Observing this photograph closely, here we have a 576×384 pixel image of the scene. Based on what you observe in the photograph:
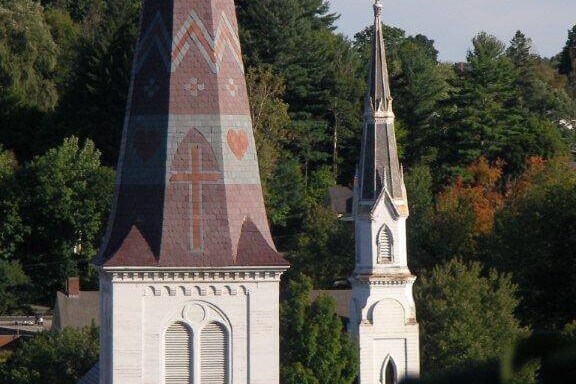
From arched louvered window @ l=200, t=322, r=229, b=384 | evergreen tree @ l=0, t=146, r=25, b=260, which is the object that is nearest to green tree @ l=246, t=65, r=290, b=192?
evergreen tree @ l=0, t=146, r=25, b=260

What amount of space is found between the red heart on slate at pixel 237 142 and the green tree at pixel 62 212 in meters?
40.4

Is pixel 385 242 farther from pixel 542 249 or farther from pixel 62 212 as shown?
pixel 62 212

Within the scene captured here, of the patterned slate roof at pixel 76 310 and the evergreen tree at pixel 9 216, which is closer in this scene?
the patterned slate roof at pixel 76 310

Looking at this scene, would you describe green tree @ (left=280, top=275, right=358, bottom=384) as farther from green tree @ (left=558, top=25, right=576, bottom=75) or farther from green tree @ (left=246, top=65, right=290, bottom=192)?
green tree @ (left=558, top=25, right=576, bottom=75)

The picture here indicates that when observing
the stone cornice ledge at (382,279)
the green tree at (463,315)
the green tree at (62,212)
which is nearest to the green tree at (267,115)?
the green tree at (62,212)

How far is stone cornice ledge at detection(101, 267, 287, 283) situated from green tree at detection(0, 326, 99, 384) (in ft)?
62.2

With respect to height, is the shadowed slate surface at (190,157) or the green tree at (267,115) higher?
the green tree at (267,115)

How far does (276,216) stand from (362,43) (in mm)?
33561

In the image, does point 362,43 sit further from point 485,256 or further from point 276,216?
point 485,256

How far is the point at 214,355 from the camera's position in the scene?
902 inches

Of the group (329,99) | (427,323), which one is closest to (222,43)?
(427,323)

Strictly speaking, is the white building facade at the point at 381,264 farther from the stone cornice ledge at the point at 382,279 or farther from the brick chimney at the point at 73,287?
the brick chimney at the point at 73,287

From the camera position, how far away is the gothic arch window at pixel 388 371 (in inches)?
1905

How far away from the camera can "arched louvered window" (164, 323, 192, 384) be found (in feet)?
74.8
